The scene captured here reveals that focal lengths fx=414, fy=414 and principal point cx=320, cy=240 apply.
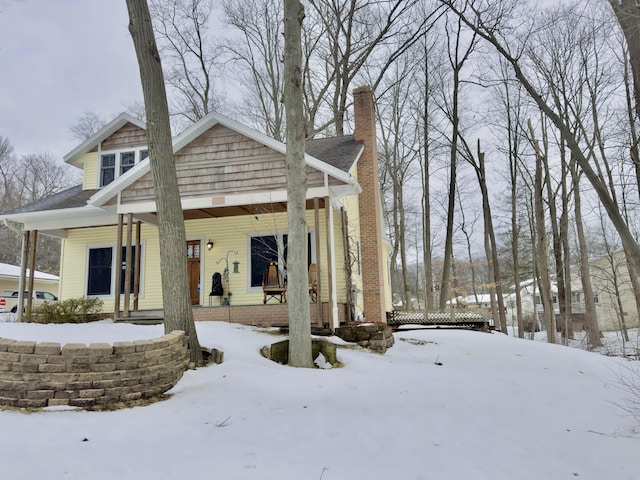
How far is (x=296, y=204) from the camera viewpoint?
245 inches

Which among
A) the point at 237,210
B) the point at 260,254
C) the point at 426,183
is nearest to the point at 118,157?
the point at 237,210

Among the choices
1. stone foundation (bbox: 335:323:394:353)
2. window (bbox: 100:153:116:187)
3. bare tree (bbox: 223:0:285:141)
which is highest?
bare tree (bbox: 223:0:285:141)

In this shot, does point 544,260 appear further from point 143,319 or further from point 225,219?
point 143,319

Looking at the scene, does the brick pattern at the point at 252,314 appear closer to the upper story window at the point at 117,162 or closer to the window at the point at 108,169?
the upper story window at the point at 117,162

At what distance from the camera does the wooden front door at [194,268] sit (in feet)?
37.4

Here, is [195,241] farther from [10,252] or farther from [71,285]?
[10,252]

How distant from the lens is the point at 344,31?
18219 millimetres

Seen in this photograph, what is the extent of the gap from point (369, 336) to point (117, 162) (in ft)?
30.7

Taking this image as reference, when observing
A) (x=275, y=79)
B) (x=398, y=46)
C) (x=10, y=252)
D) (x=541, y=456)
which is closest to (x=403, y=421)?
(x=541, y=456)

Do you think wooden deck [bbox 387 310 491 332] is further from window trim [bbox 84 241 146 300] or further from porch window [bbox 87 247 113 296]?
porch window [bbox 87 247 113 296]

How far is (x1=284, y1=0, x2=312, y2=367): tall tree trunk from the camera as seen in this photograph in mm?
6054

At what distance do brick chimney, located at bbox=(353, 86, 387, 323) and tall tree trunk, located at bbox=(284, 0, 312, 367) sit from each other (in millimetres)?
4889

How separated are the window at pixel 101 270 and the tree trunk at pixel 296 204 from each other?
24.6ft

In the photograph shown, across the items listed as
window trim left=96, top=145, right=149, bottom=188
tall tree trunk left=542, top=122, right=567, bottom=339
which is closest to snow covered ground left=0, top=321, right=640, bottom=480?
window trim left=96, top=145, right=149, bottom=188
